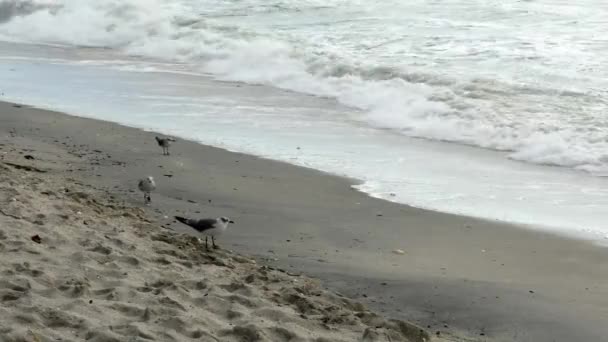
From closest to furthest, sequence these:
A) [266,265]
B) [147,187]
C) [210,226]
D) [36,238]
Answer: [36,238] → [266,265] → [210,226] → [147,187]

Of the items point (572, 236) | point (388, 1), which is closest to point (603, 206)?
point (572, 236)

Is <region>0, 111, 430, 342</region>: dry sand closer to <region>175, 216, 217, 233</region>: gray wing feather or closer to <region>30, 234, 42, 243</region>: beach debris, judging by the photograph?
<region>30, 234, 42, 243</region>: beach debris

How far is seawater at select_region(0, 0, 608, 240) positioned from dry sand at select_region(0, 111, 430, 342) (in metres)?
2.46

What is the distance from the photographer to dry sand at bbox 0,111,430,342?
4.17 meters

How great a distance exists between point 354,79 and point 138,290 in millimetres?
9445

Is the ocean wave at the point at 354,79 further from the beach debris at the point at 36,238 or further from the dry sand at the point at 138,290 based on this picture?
the beach debris at the point at 36,238

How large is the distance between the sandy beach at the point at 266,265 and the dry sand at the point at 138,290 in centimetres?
1

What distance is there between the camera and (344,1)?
2205cm

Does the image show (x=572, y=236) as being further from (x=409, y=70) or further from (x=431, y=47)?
(x=431, y=47)

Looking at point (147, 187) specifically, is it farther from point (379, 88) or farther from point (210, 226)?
point (379, 88)

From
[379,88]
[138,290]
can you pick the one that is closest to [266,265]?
[138,290]

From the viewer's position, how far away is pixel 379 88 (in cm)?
1304

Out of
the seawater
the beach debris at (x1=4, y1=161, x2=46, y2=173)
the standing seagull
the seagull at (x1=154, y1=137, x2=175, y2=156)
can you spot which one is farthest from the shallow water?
the beach debris at (x1=4, y1=161, x2=46, y2=173)

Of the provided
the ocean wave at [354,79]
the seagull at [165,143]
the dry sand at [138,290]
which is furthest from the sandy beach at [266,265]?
the ocean wave at [354,79]
